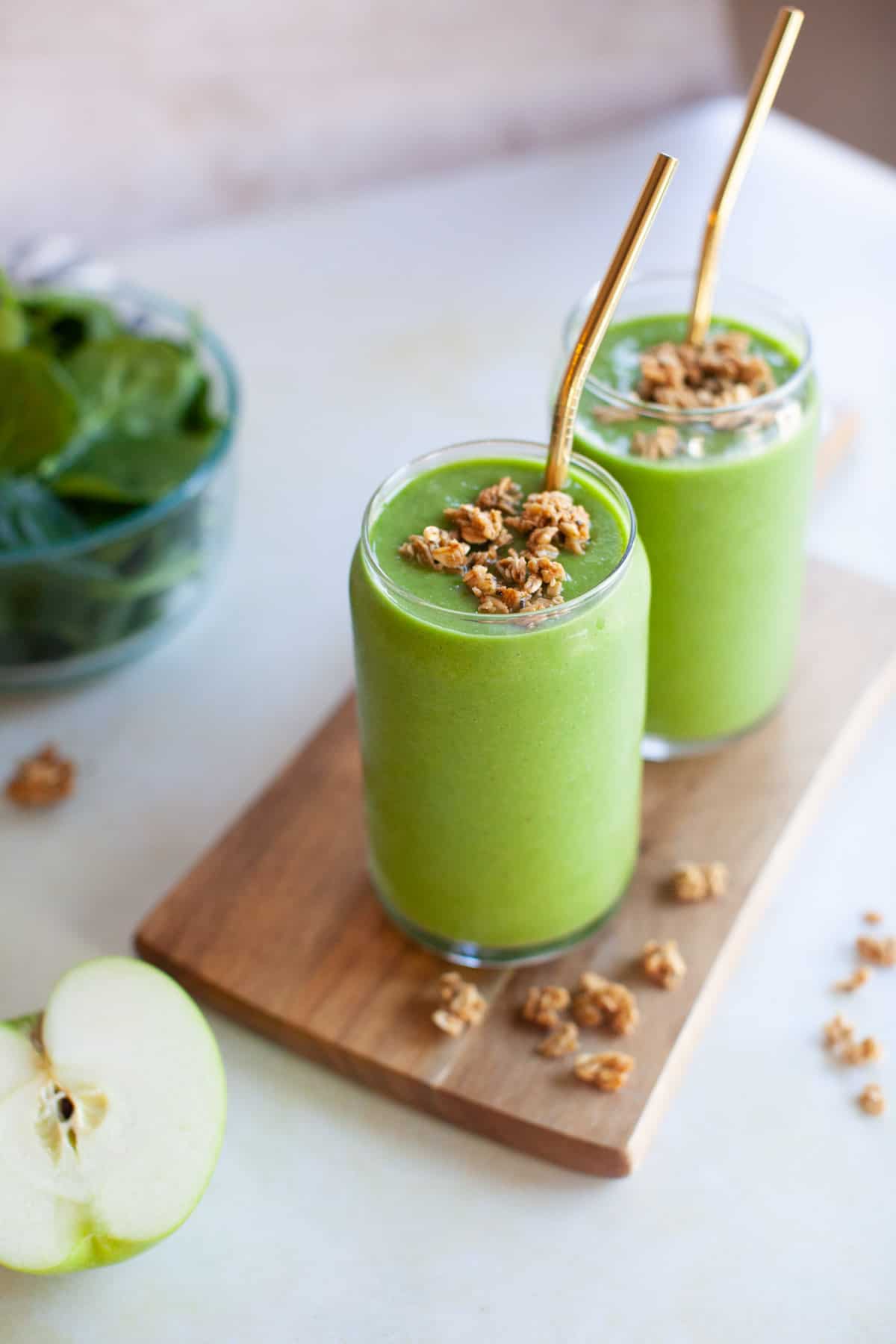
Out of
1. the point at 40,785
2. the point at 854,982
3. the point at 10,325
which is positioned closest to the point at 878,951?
the point at 854,982

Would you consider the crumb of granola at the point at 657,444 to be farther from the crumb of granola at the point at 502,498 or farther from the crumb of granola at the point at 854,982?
the crumb of granola at the point at 854,982

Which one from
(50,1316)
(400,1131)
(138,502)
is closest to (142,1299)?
(50,1316)

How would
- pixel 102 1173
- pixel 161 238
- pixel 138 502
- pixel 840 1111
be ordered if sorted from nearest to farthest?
1. pixel 102 1173
2. pixel 840 1111
3. pixel 138 502
4. pixel 161 238

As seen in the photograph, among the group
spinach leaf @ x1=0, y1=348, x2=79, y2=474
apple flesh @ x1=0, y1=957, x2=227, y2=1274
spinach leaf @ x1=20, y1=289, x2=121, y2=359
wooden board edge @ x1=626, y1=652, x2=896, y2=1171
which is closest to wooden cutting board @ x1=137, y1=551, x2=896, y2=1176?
wooden board edge @ x1=626, y1=652, x2=896, y2=1171

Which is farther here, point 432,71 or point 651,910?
point 432,71

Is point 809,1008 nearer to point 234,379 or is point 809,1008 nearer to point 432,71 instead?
point 234,379

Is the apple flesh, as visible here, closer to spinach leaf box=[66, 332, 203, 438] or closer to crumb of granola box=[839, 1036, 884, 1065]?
crumb of granola box=[839, 1036, 884, 1065]
